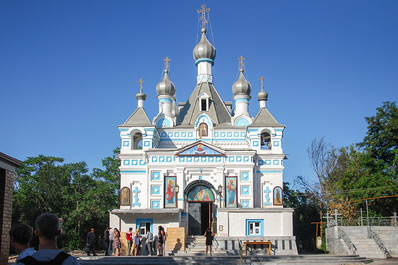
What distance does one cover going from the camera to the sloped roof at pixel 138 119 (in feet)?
93.2

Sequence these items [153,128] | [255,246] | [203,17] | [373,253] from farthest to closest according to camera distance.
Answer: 1. [203,17]
2. [153,128]
3. [255,246]
4. [373,253]

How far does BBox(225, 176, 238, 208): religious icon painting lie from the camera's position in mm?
26000

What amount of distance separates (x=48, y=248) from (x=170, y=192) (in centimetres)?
2230

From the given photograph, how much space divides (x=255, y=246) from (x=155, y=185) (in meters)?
7.19

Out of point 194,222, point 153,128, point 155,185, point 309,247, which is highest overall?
point 153,128

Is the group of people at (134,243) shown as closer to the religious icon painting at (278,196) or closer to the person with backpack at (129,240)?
the person with backpack at (129,240)

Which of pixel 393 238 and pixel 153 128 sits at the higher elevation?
pixel 153 128

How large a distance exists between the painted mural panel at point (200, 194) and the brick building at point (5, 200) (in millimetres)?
15335

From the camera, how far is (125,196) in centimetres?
2702

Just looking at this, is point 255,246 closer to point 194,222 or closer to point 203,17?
point 194,222

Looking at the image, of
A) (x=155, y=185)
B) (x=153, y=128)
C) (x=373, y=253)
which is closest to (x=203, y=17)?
(x=153, y=128)

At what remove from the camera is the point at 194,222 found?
2630 centimetres

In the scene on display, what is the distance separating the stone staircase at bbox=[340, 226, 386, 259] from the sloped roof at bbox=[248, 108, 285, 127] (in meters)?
8.32

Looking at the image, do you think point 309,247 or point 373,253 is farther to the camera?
point 309,247
